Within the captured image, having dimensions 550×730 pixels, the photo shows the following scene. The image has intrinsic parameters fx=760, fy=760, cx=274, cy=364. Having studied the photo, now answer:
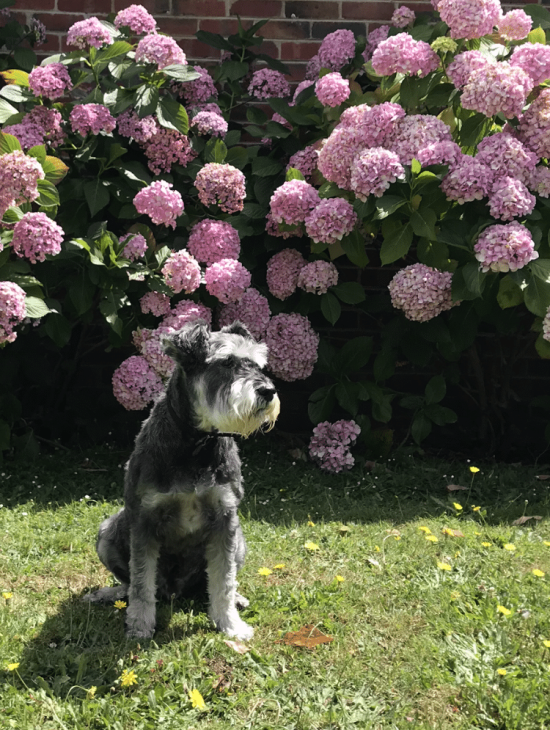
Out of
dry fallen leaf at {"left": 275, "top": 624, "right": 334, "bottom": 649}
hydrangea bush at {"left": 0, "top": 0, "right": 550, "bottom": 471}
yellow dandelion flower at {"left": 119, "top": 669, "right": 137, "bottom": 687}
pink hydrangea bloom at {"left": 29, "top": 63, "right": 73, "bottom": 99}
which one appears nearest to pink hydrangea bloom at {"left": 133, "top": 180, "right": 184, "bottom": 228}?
hydrangea bush at {"left": 0, "top": 0, "right": 550, "bottom": 471}

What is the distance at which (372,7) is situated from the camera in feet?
18.0

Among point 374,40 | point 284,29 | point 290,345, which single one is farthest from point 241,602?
point 284,29

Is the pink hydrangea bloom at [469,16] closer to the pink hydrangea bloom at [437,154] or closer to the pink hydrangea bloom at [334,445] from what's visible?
the pink hydrangea bloom at [437,154]

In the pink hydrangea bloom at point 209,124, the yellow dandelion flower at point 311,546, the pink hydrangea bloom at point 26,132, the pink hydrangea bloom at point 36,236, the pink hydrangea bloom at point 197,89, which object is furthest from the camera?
the pink hydrangea bloom at point 197,89

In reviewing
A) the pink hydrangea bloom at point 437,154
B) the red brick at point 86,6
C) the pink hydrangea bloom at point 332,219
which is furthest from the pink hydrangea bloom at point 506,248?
the red brick at point 86,6

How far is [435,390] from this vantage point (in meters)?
4.91

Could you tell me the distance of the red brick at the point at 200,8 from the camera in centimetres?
545

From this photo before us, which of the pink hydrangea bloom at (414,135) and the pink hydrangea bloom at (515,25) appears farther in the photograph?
the pink hydrangea bloom at (515,25)

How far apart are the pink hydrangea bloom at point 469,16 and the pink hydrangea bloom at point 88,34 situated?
1996 mm

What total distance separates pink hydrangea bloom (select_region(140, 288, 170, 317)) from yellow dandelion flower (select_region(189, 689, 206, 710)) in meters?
2.43

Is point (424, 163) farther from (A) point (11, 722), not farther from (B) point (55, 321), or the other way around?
(A) point (11, 722)

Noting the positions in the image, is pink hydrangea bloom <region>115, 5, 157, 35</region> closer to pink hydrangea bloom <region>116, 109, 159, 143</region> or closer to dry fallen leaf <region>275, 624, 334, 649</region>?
pink hydrangea bloom <region>116, 109, 159, 143</region>

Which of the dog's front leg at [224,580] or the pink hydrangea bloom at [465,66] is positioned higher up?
the pink hydrangea bloom at [465,66]

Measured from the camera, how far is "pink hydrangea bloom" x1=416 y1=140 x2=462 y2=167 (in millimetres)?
4109
